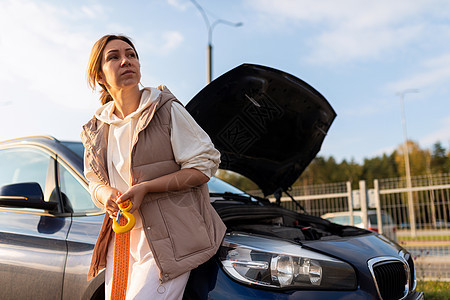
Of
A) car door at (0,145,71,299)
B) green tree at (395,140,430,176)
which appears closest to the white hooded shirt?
car door at (0,145,71,299)

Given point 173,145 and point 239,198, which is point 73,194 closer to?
point 173,145

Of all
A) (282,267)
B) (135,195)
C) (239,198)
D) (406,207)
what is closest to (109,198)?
(135,195)

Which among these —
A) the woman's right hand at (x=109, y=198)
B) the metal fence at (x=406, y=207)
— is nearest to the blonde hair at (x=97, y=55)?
the woman's right hand at (x=109, y=198)

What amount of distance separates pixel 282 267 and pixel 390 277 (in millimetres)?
725

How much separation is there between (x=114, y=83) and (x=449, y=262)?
7281 millimetres

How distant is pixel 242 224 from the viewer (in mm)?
2723

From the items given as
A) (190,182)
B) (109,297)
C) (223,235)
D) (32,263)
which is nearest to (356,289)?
(223,235)

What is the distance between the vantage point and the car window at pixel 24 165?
2.88 m

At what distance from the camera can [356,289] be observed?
6.24 ft

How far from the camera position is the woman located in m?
1.72

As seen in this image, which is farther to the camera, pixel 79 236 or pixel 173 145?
pixel 79 236

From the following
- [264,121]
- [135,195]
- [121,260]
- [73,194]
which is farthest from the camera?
[264,121]

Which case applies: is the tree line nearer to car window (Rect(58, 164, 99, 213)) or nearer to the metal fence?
the metal fence

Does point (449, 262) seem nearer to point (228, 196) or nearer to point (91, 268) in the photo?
point (228, 196)
